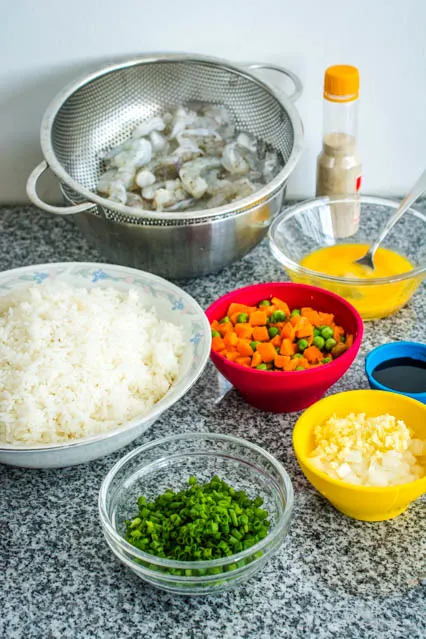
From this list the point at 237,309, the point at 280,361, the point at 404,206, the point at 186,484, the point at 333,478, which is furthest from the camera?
the point at 404,206

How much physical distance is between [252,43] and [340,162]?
33 centimetres

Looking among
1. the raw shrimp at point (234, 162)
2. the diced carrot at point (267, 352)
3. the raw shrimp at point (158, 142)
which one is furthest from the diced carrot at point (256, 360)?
the raw shrimp at point (158, 142)

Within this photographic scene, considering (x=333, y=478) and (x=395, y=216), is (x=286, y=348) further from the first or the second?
(x=395, y=216)

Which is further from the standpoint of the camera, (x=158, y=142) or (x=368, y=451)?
(x=158, y=142)

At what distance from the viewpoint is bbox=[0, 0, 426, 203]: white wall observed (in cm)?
176

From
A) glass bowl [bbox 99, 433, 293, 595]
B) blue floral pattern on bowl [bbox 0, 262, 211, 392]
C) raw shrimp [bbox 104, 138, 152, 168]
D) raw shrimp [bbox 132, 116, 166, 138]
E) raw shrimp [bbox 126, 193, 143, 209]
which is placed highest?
raw shrimp [bbox 132, 116, 166, 138]

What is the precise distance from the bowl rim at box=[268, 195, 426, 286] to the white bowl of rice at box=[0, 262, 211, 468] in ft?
0.79

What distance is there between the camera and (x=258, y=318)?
1.45 m

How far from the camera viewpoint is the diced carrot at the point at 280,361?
137cm

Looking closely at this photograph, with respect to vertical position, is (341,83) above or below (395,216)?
above

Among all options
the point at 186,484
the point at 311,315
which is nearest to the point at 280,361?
the point at 311,315

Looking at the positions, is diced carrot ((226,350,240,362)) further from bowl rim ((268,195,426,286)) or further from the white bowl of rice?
bowl rim ((268,195,426,286))

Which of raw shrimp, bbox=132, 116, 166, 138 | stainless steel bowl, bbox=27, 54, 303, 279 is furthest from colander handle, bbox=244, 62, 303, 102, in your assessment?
raw shrimp, bbox=132, 116, 166, 138

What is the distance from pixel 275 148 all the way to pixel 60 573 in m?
1.01
